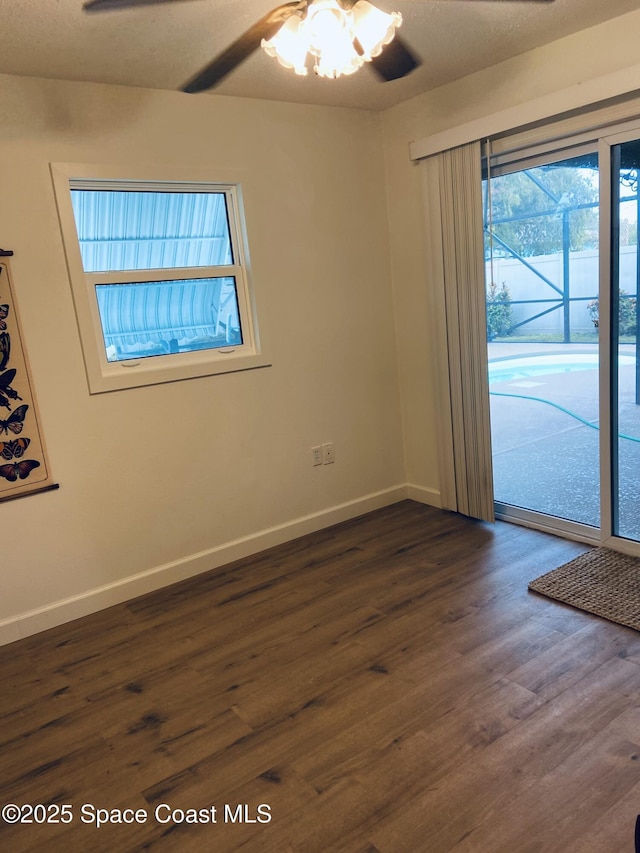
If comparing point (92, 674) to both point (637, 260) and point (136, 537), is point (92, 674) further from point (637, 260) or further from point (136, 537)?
point (637, 260)

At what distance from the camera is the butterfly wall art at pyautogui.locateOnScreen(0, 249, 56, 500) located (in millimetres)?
2648

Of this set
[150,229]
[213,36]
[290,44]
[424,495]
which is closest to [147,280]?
[150,229]

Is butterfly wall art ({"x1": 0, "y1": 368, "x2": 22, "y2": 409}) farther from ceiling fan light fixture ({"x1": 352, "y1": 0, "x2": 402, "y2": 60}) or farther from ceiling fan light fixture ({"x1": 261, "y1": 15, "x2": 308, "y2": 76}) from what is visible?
ceiling fan light fixture ({"x1": 352, "y1": 0, "x2": 402, "y2": 60})

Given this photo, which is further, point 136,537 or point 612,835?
point 136,537

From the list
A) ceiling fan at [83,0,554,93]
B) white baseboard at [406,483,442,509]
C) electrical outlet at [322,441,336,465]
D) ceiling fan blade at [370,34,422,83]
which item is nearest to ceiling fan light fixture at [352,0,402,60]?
ceiling fan at [83,0,554,93]

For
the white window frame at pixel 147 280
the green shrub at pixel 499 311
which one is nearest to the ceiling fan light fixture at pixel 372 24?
the white window frame at pixel 147 280

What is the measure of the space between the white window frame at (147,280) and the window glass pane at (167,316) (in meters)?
0.04

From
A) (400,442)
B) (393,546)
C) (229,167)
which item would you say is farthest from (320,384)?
(229,167)

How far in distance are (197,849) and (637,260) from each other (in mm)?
2822

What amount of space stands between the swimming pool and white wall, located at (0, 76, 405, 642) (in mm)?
740

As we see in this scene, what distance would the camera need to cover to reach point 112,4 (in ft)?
6.25

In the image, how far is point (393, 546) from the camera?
3.41 m

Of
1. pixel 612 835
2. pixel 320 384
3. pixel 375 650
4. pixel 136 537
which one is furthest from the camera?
pixel 320 384

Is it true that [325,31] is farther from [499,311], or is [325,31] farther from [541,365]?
[541,365]
